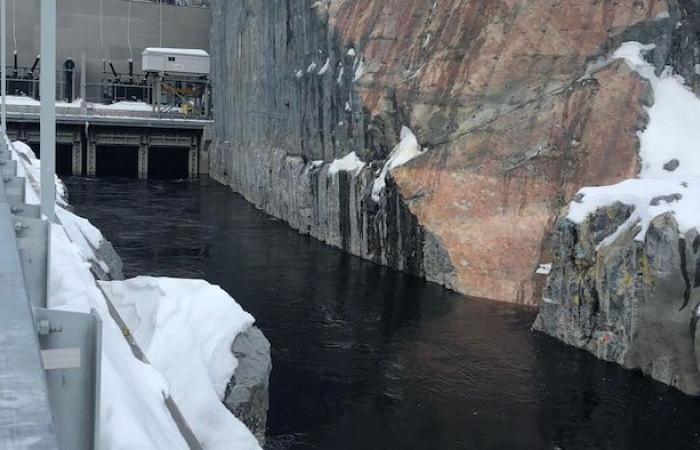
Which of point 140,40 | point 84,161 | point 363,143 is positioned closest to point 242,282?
point 363,143

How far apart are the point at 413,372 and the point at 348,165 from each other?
15.1 m

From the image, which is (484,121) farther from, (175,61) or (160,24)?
(160,24)

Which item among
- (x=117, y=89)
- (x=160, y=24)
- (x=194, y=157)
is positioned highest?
(x=160, y=24)

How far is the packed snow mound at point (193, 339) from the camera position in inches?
309

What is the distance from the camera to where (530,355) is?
1745 centimetres

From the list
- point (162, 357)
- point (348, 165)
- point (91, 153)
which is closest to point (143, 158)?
point (91, 153)

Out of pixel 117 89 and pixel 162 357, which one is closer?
pixel 162 357

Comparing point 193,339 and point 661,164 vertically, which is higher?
point 661,164

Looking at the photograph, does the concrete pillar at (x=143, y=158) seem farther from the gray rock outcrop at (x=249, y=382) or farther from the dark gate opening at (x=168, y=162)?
the gray rock outcrop at (x=249, y=382)

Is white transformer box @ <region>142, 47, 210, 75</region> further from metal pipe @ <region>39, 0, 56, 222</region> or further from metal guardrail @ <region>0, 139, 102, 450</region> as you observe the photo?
metal guardrail @ <region>0, 139, 102, 450</region>

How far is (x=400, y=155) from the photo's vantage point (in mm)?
26812

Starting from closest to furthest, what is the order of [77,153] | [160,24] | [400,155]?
[400,155] < [77,153] < [160,24]

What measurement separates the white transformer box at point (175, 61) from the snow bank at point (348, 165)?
101 ft

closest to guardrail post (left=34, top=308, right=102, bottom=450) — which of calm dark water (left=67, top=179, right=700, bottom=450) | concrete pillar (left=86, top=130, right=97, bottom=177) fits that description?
calm dark water (left=67, top=179, right=700, bottom=450)
